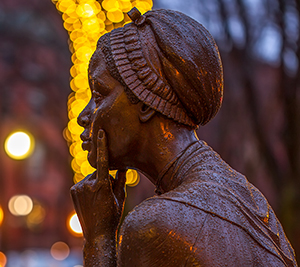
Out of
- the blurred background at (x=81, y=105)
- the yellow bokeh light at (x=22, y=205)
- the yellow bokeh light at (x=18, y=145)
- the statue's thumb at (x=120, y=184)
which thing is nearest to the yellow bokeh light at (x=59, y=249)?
the blurred background at (x=81, y=105)

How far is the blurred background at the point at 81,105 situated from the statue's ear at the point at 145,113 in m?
7.07

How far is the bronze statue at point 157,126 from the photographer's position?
9.05 feet

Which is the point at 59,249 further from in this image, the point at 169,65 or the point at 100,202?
the point at 169,65

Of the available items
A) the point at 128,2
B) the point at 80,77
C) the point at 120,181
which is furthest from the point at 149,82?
the point at 80,77

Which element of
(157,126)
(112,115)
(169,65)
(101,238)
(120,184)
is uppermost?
(169,65)

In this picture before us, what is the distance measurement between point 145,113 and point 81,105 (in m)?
8.69

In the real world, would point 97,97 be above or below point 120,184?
above

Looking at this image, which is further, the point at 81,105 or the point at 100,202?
the point at 81,105

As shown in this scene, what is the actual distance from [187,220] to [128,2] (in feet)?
28.2

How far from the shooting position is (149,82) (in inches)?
113

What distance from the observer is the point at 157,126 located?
2951mm

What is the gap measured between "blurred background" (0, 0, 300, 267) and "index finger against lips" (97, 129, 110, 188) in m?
7.10

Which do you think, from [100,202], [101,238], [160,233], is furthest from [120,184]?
[160,233]

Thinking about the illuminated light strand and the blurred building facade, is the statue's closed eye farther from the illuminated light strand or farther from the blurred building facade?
the blurred building facade
